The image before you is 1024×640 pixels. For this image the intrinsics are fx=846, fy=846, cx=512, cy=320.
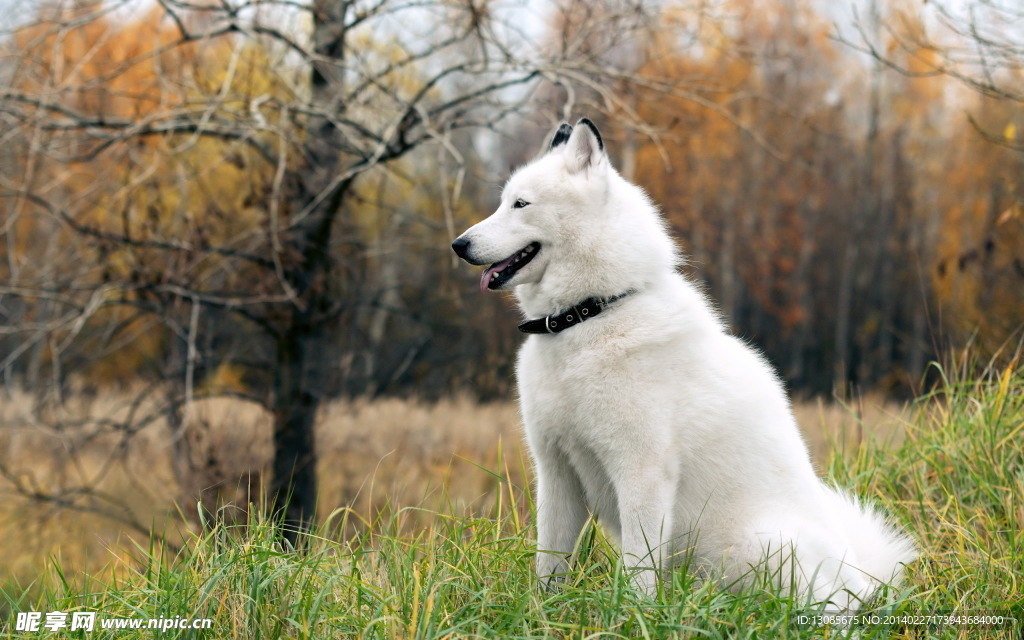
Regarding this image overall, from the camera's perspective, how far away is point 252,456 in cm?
706

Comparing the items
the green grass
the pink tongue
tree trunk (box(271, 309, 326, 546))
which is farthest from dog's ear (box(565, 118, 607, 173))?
tree trunk (box(271, 309, 326, 546))

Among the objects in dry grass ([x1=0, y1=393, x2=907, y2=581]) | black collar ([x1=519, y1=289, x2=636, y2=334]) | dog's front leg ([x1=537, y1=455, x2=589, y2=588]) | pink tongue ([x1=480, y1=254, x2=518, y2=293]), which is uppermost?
pink tongue ([x1=480, y1=254, x2=518, y2=293])

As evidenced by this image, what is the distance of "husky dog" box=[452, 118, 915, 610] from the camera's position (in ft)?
9.29

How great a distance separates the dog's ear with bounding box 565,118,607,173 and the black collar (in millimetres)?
517

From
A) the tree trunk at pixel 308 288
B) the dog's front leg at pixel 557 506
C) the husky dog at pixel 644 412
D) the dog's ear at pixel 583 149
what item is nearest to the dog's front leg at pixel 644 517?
the husky dog at pixel 644 412

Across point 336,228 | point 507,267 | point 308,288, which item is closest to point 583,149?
point 507,267

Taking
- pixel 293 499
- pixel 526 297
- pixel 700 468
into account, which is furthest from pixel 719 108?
pixel 293 499

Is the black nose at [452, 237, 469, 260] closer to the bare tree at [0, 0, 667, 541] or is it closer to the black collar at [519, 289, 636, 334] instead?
the black collar at [519, 289, 636, 334]

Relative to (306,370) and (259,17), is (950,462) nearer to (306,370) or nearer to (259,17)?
(306,370)

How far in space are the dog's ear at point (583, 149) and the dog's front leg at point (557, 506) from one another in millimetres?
1102

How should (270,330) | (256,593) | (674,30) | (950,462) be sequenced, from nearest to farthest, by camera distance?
(256,593) → (950,462) → (674,30) → (270,330)

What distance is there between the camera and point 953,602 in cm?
299

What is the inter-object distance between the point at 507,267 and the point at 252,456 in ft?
15.3

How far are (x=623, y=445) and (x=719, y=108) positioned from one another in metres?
3.35
